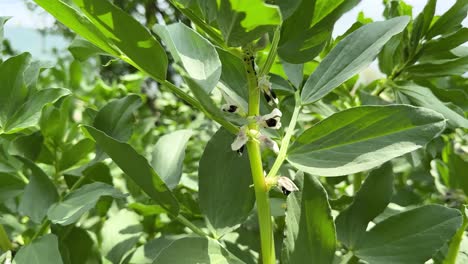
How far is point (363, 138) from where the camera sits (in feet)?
1.01

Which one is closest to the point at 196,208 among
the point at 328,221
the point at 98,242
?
the point at 98,242

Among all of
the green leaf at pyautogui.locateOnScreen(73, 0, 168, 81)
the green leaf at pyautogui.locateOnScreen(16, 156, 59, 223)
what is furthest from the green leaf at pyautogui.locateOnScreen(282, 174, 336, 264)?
the green leaf at pyautogui.locateOnScreen(16, 156, 59, 223)

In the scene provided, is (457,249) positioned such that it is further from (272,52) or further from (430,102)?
(272,52)

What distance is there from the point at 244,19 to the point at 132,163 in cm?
11

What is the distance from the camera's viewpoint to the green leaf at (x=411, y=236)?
0.33 meters

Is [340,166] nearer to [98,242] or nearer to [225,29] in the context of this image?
[225,29]

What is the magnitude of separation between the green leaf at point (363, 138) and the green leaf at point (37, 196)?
21cm

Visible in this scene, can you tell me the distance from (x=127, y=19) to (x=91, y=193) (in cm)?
17

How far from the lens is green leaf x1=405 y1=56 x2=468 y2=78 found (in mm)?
500

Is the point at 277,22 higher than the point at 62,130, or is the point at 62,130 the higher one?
the point at 277,22

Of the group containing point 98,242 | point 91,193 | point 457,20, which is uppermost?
point 457,20

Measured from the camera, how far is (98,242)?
51 centimetres

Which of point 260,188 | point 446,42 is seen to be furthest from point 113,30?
point 446,42

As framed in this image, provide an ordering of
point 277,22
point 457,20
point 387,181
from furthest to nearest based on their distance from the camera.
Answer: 1. point 457,20
2. point 387,181
3. point 277,22
